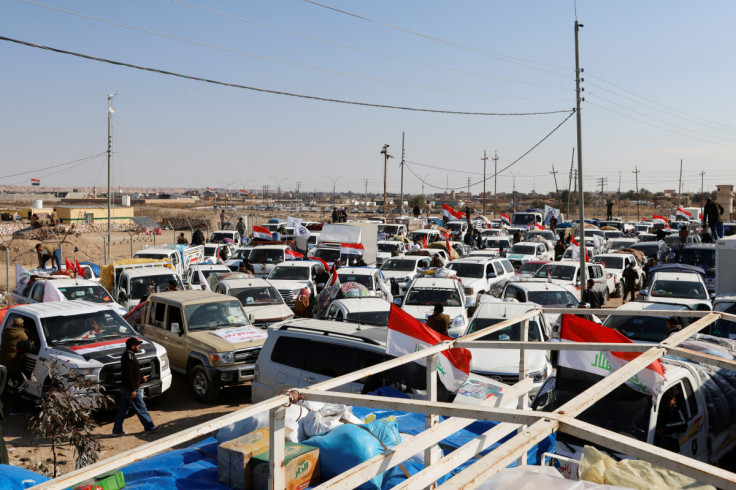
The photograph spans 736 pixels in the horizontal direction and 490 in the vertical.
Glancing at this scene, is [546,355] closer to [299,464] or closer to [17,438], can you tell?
[299,464]

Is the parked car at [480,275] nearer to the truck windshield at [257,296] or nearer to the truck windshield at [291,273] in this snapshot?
the truck windshield at [291,273]

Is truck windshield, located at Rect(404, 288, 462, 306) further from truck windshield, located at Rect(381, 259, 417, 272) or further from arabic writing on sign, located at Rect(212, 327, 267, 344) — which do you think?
truck windshield, located at Rect(381, 259, 417, 272)

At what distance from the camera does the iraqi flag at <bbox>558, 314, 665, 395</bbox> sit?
5164 millimetres

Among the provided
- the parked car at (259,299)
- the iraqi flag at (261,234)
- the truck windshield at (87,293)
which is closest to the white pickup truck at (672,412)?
the parked car at (259,299)

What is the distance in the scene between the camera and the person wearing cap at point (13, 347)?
10422mm

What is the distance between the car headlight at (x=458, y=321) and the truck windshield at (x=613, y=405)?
7.50 m

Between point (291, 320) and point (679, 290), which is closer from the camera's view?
point (291, 320)

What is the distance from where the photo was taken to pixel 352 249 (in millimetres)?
24922

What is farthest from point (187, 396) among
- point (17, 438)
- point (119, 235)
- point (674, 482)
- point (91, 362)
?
point (119, 235)

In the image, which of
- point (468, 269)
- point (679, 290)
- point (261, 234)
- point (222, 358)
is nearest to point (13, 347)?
point (222, 358)

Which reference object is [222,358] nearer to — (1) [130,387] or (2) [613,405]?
(1) [130,387]

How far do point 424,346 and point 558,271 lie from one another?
16.0 m

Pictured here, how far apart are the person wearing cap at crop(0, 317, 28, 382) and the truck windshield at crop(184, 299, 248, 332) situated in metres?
2.81

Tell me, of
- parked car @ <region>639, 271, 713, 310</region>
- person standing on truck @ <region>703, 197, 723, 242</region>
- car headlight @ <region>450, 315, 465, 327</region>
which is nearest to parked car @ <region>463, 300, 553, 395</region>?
car headlight @ <region>450, 315, 465, 327</region>
